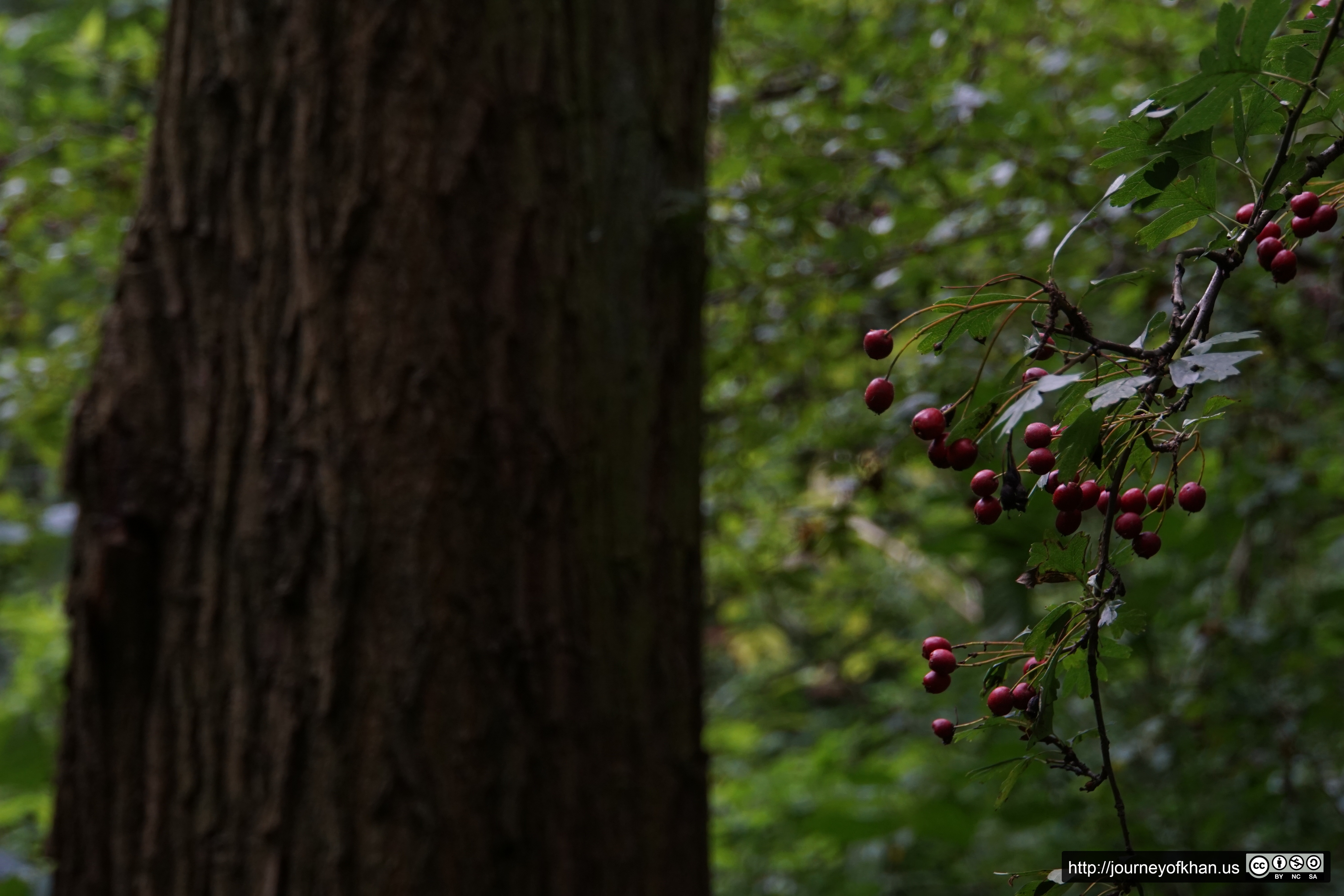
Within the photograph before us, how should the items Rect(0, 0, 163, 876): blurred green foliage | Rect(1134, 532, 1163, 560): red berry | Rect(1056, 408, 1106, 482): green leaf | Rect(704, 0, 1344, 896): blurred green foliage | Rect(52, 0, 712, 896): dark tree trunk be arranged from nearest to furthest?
Rect(1056, 408, 1106, 482): green leaf → Rect(1134, 532, 1163, 560): red berry → Rect(52, 0, 712, 896): dark tree trunk → Rect(704, 0, 1344, 896): blurred green foliage → Rect(0, 0, 163, 876): blurred green foliage

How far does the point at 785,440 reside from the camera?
2809 millimetres

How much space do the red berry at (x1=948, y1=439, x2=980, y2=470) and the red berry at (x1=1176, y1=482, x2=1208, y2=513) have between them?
0.13 m

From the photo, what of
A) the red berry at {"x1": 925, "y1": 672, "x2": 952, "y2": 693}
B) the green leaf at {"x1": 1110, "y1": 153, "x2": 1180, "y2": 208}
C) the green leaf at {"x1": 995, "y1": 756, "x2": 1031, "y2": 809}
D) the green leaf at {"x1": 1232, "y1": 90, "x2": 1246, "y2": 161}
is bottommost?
the green leaf at {"x1": 995, "y1": 756, "x2": 1031, "y2": 809}

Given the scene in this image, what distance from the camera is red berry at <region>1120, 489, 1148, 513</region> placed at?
0.64m

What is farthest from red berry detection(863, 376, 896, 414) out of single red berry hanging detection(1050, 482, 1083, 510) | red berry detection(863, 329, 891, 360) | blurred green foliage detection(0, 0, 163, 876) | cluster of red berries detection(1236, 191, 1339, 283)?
blurred green foliage detection(0, 0, 163, 876)

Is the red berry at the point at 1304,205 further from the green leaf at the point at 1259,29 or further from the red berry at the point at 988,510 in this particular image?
the red berry at the point at 988,510

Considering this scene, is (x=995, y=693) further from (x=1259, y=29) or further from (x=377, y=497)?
(x=377, y=497)

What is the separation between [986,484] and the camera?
619 mm

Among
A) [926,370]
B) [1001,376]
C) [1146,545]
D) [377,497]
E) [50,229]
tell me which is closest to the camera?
[1146,545]

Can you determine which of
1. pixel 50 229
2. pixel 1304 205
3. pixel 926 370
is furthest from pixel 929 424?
pixel 50 229

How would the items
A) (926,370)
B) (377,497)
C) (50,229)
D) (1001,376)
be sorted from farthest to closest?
(50,229) < (926,370) < (1001,376) < (377,497)

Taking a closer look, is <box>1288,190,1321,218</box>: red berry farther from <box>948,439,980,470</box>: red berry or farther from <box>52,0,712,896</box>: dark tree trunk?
<box>52,0,712,896</box>: dark tree trunk

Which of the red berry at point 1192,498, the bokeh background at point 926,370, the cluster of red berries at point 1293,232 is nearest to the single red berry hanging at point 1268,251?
the cluster of red berries at point 1293,232

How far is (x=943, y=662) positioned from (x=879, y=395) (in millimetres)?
185
